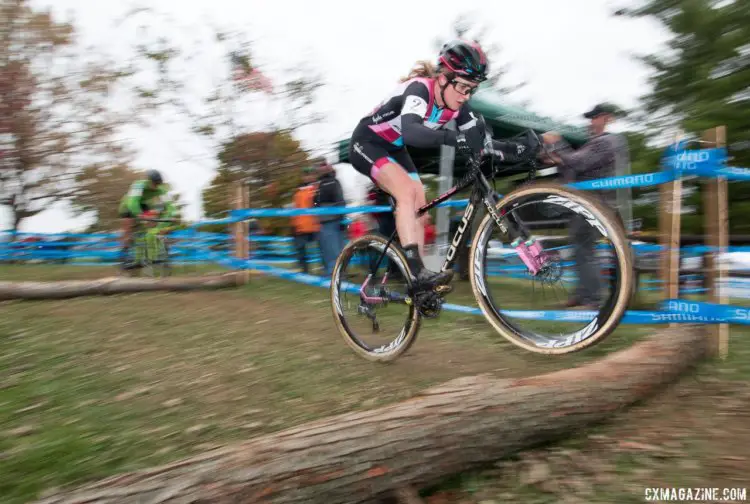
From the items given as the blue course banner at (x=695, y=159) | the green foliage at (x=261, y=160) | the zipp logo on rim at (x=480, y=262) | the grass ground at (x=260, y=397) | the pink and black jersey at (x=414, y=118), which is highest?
the green foliage at (x=261, y=160)

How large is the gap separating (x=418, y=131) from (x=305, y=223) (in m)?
6.00

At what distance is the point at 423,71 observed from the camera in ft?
11.3

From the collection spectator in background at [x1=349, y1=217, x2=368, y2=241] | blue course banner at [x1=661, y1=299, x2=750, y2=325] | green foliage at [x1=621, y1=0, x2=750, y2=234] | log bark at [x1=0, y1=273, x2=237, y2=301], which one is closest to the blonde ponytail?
blue course banner at [x1=661, y1=299, x2=750, y2=325]

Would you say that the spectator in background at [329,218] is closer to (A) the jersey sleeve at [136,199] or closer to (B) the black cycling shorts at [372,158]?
(A) the jersey sleeve at [136,199]

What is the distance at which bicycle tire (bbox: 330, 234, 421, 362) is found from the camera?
3.58 meters

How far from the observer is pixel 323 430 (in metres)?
2.10

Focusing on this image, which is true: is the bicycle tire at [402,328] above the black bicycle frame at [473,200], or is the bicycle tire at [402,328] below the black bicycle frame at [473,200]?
below

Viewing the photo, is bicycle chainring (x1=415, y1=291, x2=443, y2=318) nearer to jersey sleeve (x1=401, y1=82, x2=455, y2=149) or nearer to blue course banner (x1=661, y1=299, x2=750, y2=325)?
jersey sleeve (x1=401, y1=82, x2=455, y2=149)

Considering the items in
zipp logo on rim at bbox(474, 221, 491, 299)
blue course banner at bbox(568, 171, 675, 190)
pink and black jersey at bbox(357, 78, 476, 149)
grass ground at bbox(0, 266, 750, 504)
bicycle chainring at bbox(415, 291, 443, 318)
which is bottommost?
grass ground at bbox(0, 266, 750, 504)

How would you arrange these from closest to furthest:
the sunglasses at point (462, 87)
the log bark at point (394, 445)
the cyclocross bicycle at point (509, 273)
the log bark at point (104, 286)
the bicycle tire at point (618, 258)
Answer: the log bark at point (394, 445) → the bicycle tire at point (618, 258) → the cyclocross bicycle at point (509, 273) → the sunglasses at point (462, 87) → the log bark at point (104, 286)

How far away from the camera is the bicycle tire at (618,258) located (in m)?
2.61

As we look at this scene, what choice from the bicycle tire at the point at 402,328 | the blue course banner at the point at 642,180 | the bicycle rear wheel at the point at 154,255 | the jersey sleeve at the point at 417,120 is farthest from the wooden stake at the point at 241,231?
the blue course banner at the point at 642,180

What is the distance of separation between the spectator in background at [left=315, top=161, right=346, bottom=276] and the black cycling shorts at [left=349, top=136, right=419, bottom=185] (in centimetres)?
418

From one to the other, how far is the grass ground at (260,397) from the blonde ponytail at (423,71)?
188 cm
